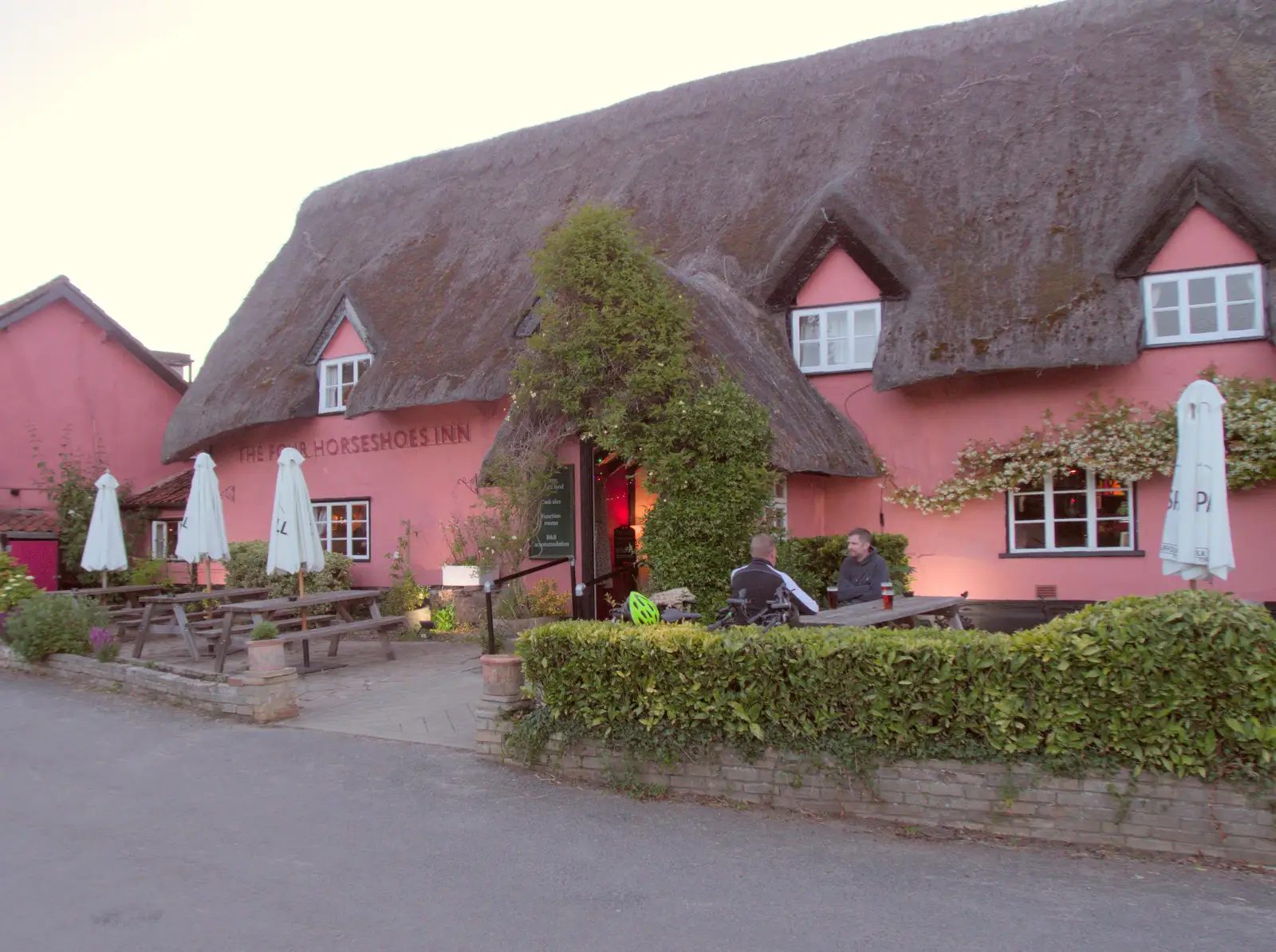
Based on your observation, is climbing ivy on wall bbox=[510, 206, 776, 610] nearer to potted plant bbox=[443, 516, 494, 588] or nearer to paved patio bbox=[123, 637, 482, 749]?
paved patio bbox=[123, 637, 482, 749]

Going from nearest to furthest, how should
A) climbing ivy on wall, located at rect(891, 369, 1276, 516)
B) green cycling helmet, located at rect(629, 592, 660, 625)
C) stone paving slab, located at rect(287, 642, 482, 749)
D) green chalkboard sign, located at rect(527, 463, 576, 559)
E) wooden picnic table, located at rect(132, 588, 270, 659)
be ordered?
stone paving slab, located at rect(287, 642, 482, 749)
green cycling helmet, located at rect(629, 592, 660, 625)
climbing ivy on wall, located at rect(891, 369, 1276, 516)
wooden picnic table, located at rect(132, 588, 270, 659)
green chalkboard sign, located at rect(527, 463, 576, 559)

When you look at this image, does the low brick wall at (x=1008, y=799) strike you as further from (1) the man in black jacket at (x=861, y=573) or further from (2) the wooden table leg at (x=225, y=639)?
(2) the wooden table leg at (x=225, y=639)

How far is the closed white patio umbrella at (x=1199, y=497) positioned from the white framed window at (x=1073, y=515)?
506 centimetres

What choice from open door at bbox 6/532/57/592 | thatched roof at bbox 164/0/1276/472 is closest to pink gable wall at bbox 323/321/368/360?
thatched roof at bbox 164/0/1276/472

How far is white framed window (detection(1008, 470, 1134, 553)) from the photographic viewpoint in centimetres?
1188

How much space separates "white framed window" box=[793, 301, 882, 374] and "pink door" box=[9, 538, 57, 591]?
1329 cm

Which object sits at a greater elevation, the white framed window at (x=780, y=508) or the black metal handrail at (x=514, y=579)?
the white framed window at (x=780, y=508)

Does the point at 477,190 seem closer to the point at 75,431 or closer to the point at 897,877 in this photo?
the point at 75,431

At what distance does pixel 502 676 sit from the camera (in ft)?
23.1

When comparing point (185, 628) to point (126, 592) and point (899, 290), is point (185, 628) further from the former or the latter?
point (899, 290)

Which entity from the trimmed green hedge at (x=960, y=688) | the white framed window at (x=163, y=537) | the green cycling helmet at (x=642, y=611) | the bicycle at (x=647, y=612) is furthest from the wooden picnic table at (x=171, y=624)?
the white framed window at (x=163, y=537)

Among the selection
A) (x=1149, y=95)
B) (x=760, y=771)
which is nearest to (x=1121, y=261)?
(x=1149, y=95)

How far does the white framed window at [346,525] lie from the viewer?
1658 cm

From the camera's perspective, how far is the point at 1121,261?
1150 centimetres
